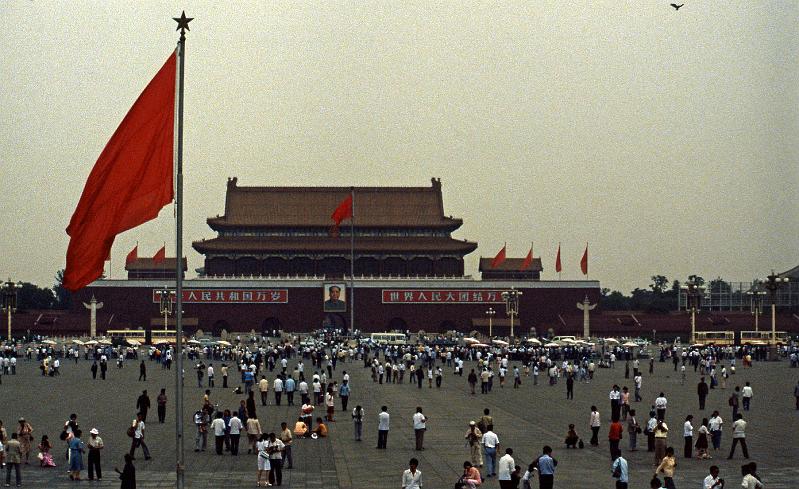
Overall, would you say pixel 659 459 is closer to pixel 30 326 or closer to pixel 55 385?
pixel 55 385

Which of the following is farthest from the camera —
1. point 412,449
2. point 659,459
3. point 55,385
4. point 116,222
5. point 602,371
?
point 602,371

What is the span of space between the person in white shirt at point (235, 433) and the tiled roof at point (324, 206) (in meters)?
73.9

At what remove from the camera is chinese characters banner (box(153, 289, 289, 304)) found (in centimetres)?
9019

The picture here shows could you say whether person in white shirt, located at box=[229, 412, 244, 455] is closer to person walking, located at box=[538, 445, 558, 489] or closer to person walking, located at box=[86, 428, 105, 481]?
person walking, located at box=[86, 428, 105, 481]

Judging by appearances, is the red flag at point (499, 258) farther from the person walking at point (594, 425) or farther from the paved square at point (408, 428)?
the person walking at point (594, 425)

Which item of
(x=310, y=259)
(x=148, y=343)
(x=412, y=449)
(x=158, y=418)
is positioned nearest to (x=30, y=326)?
(x=148, y=343)

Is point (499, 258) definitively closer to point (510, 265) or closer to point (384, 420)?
point (510, 265)

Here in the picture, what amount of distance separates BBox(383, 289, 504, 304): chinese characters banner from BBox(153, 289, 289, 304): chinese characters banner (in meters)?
7.21

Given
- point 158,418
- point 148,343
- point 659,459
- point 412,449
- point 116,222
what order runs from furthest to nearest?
point 148,343, point 158,418, point 412,449, point 659,459, point 116,222

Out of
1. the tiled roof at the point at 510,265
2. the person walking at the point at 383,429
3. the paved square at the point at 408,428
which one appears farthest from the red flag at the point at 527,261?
the person walking at the point at 383,429

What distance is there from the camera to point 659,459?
22.0 m

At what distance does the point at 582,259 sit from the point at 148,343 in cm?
2916

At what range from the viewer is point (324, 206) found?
99500mm

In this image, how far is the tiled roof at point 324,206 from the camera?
98.1 m
